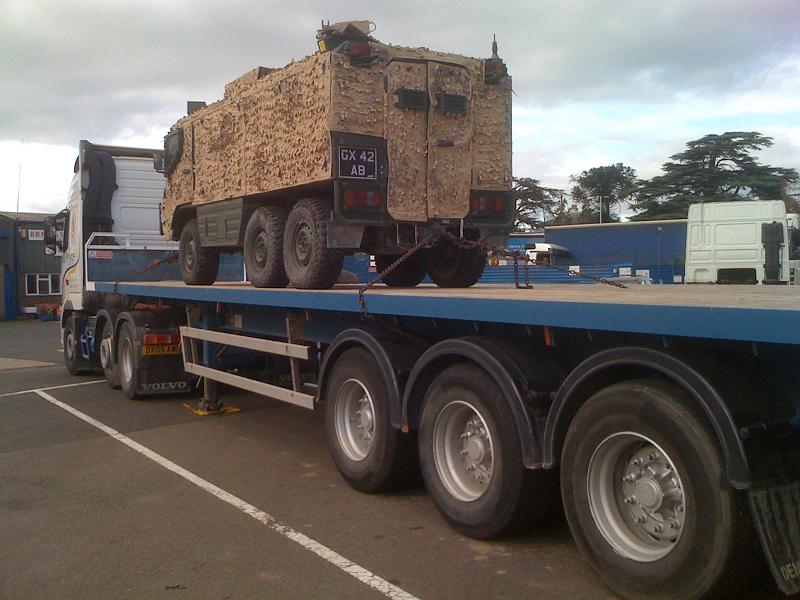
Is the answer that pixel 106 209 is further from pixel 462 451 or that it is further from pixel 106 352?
pixel 462 451

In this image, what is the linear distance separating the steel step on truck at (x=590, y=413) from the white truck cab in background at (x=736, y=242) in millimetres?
11552

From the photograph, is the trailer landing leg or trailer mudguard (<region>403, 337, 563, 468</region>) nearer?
trailer mudguard (<region>403, 337, 563, 468</region>)

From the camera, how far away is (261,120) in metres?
8.03

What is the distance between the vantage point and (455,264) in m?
8.16

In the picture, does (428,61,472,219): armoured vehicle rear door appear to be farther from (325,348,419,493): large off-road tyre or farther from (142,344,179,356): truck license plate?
(142,344,179,356): truck license plate

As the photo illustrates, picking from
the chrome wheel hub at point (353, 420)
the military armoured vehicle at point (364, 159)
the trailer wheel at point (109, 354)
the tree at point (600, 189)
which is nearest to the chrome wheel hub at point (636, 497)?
the chrome wheel hub at point (353, 420)

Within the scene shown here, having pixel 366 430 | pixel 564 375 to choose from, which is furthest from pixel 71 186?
pixel 564 375

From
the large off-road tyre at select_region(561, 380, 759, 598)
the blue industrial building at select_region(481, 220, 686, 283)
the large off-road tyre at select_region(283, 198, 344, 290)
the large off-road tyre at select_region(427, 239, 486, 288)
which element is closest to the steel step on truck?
the large off-road tyre at select_region(561, 380, 759, 598)

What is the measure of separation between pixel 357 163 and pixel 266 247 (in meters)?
1.68

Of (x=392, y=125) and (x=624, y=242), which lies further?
(x=624, y=242)

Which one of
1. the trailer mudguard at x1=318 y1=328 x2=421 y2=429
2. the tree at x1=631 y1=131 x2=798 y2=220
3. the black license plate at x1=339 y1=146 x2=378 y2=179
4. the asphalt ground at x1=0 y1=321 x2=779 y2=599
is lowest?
the asphalt ground at x1=0 y1=321 x2=779 y2=599

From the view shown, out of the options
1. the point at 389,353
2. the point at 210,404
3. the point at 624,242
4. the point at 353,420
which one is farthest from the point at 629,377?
the point at 624,242

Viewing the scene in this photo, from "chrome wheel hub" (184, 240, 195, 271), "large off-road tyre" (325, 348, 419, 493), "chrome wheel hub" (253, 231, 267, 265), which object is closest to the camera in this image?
"large off-road tyre" (325, 348, 419, 493)

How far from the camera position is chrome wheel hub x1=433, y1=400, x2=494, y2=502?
15.3 ft
